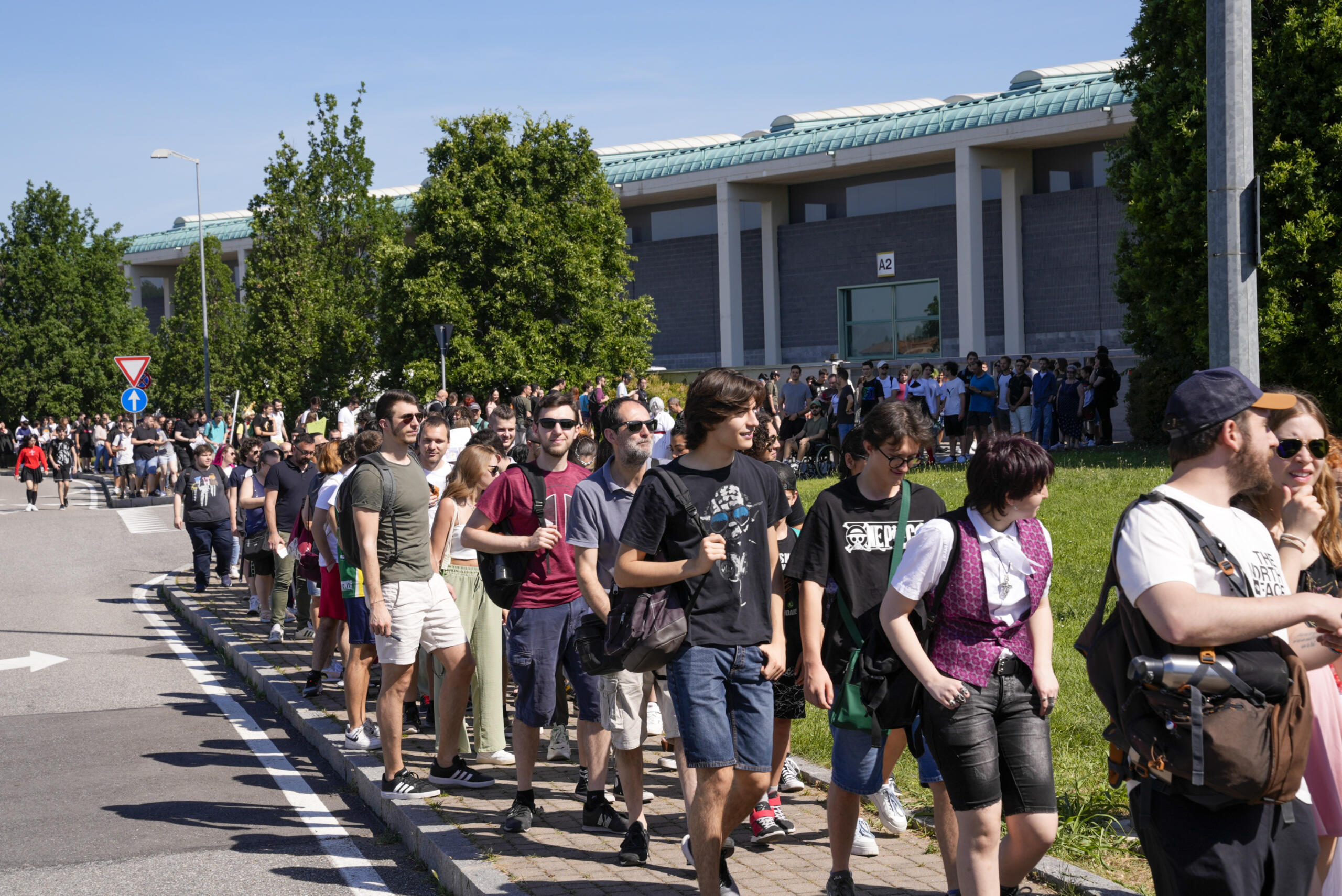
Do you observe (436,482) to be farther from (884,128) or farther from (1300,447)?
(884,128)

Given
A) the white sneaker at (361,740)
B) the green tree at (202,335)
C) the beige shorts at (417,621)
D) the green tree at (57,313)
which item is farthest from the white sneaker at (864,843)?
the green tree at (57,313)

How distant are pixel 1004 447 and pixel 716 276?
39.0m

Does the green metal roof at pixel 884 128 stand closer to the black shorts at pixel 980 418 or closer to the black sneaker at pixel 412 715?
the black shorts at pixel 980 418

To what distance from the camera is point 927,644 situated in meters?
4.31

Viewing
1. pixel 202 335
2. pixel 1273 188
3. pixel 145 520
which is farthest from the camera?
pixel 202 335

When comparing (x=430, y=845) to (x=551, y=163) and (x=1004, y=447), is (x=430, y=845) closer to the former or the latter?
(x=1004, y=447)

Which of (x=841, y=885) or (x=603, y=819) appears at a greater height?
(x=841, y=885)

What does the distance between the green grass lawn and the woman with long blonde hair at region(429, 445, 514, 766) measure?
1762 mm

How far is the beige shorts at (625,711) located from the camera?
5664mm

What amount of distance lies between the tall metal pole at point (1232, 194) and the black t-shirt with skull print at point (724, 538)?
220 cm

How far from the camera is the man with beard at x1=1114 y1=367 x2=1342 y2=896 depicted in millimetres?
2998

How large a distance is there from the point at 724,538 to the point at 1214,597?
202 centimetres

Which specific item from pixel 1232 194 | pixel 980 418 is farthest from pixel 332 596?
pixel 980 418

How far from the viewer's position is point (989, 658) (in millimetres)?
4176
